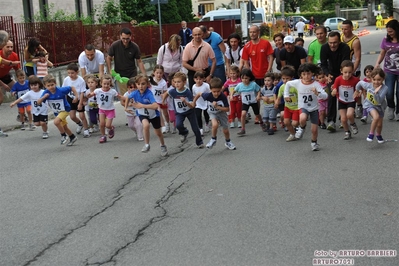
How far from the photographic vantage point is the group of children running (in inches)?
386

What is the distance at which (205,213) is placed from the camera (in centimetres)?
646

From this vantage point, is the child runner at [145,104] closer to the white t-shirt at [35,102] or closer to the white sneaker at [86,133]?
the white sneaker at [86,133]

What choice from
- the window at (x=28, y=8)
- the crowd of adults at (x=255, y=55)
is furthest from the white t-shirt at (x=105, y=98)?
the window at (x=28, y=8)

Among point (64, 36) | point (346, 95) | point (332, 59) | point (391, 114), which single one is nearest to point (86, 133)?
point (332, 59)

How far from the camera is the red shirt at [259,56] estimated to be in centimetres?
1249

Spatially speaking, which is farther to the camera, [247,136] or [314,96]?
[247,136]

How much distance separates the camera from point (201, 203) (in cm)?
687

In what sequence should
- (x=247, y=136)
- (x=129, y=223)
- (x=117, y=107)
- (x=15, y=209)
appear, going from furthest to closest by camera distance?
(x=117, y=107)
(x=247, y=136)
(x=15, y=209)
(x=129, y=223)

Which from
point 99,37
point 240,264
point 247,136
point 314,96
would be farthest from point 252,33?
point 99,37

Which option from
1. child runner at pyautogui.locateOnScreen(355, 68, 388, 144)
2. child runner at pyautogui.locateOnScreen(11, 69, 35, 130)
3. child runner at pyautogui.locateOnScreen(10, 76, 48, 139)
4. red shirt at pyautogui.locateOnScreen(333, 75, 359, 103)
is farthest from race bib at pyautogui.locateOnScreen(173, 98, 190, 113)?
child runner at pyautogui.locateOnScreen(11, 69, 35, 130)

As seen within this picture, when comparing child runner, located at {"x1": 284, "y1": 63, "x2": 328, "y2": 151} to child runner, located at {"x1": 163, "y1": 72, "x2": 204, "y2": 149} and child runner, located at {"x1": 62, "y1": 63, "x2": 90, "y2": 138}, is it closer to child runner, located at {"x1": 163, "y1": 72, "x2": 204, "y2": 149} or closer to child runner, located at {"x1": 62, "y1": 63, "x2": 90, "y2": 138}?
child runner, located at {"x1": 163, "y1": 72, "x2": 204, "y2": 149}

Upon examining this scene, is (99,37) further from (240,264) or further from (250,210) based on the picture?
(240,264)

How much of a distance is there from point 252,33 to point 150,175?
193 inches

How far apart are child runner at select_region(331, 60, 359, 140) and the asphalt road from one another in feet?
1.02
